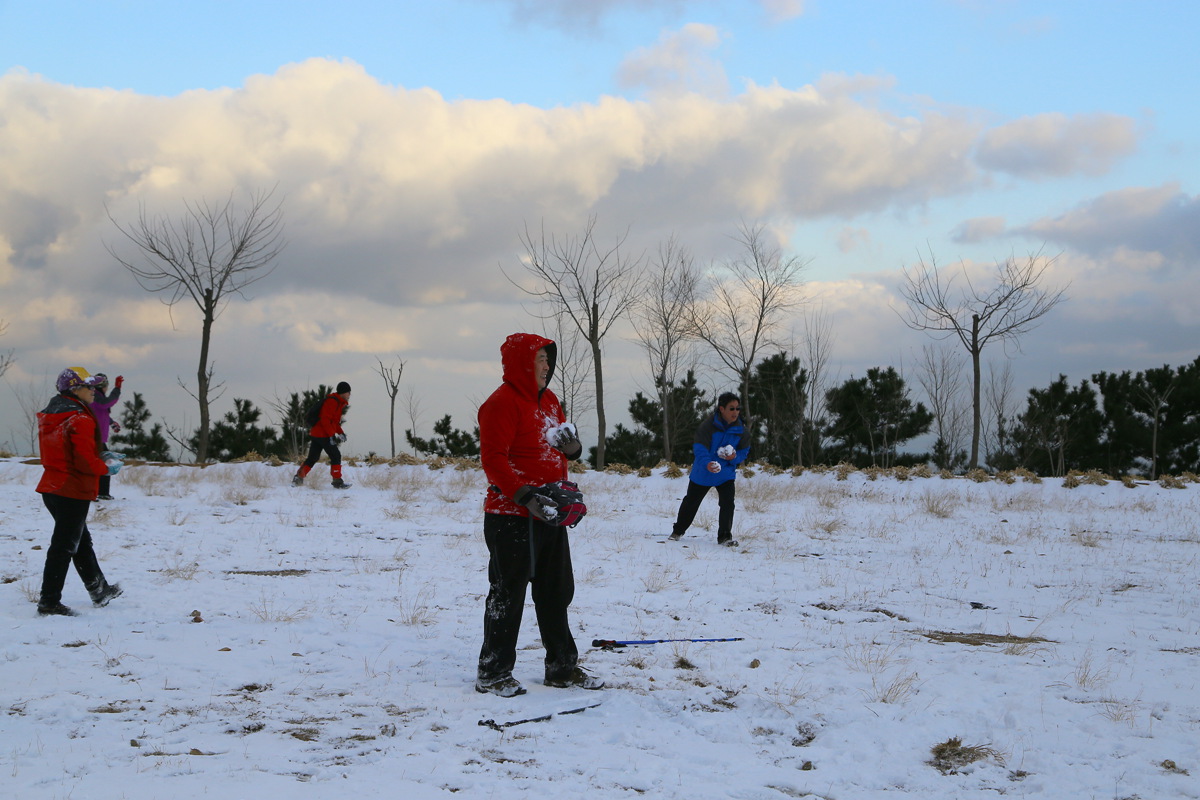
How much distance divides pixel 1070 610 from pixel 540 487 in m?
5.35

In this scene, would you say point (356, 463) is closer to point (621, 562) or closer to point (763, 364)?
point (621, 562)

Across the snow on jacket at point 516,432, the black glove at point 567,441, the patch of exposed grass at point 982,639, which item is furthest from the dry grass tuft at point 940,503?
the snow on jacket at point 516,432

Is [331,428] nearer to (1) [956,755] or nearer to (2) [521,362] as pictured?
(2) [521,362]

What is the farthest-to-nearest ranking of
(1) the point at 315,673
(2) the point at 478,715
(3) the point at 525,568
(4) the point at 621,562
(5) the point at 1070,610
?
(4) the point at 621,562 → (5) the point at 1070,610 → (1) the point at 315,673 → (3) the point at 525,568 → (2) the point at 478,715

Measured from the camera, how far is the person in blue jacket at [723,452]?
979 cm

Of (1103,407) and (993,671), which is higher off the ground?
(1103,407)

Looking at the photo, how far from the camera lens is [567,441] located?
458 centimetres

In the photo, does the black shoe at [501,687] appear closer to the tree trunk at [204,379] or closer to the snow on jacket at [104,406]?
the snow on jacket at [104,406]

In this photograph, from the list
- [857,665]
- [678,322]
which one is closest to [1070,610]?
[857,665]

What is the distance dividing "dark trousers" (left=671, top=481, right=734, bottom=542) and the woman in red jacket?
6.46 meters

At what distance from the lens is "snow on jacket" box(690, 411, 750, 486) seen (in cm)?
992

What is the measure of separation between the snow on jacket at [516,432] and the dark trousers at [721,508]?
572 cm

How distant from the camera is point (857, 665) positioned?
529 cm

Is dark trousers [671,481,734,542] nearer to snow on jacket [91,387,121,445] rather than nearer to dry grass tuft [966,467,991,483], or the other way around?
snow on jacket [91,387,121,445]
